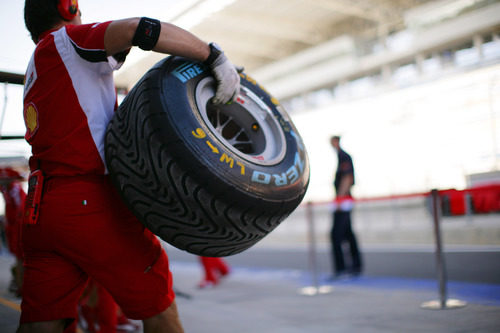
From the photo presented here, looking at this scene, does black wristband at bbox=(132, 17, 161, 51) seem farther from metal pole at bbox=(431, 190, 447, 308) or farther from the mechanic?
metal pole at bbox=(431, 190, 447, 308)

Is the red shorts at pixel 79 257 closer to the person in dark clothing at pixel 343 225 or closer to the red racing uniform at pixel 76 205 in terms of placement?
the red racing uniform at pixel 76 205

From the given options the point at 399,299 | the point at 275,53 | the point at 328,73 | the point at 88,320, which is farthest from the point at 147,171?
the point at 275,53

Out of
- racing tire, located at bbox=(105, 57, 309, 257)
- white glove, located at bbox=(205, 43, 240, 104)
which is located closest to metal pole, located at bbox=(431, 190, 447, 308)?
racing tire, located at bbox=(105, 57, 309, 257)

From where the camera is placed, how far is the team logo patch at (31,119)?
4.66 feet

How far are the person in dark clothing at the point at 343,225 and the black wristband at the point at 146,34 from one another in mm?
3944

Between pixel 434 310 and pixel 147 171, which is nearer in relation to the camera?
pixel 147 171

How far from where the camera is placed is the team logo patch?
1419 millimetres

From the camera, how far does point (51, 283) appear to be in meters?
1.34

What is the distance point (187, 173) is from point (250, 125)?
476 mm

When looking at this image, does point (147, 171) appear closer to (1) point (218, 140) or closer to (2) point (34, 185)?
(1) point (218, 140)

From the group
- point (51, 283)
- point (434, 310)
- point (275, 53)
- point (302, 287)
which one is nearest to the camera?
point (51, 283)

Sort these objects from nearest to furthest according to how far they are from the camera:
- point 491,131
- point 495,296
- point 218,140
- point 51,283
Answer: point 51,283 < point 218,140 < point 495,296 < point 491,131

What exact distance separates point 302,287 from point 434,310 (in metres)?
1.75

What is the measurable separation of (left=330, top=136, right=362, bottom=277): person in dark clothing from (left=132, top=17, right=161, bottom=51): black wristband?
394cm
